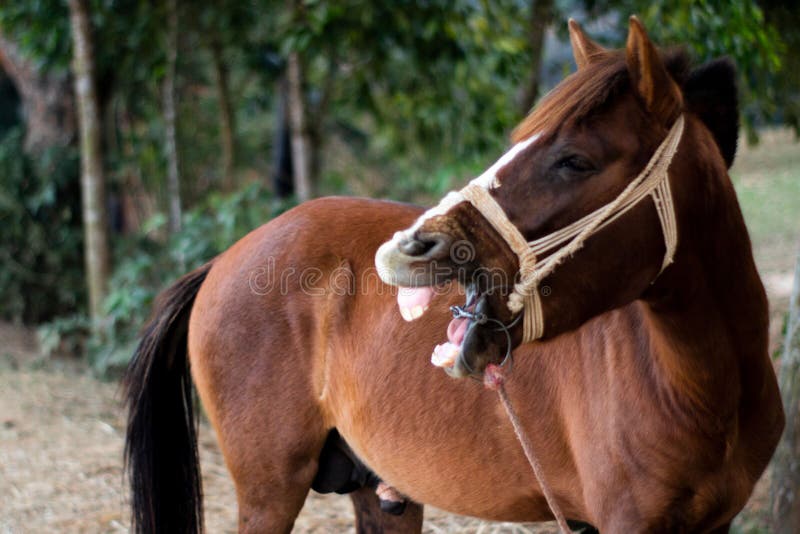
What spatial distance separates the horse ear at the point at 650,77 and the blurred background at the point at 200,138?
5.98ft

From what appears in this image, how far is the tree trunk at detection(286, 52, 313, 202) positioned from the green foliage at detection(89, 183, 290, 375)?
1.01 feet

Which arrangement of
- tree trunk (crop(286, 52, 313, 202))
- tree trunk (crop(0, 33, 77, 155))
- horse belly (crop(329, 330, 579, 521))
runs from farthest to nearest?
1. tree trunk (crop(0, 33, 77, 155))
2. tree trunk (crop(286, 52, 313, 202))
3. horse belly (crop(329, 330, 579, 521))

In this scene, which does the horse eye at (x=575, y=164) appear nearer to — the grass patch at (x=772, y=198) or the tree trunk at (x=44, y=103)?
the grass patch at (x=772, y=198)

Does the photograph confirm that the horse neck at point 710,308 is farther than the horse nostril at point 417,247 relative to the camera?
Yes

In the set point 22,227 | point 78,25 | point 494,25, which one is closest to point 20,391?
point 22,227

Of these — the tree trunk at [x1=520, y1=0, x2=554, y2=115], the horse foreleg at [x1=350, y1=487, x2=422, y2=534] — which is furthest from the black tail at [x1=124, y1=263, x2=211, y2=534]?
the tree trunk at [x1=520, y1=0, x2=554, y2=115]

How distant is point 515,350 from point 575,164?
0.60 meters

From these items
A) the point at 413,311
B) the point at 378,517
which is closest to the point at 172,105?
the point at 378,517

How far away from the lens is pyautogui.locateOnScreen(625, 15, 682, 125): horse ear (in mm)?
1585

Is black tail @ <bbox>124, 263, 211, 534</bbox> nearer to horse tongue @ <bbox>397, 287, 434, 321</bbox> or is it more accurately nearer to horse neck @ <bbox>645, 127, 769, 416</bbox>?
horse tongue @ <bbox>397, 287, 434, 321</bbox>

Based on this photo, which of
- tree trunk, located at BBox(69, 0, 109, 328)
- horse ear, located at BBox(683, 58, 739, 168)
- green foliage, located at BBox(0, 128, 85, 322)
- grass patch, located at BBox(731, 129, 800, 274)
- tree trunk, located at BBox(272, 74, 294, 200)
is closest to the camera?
horse ear, located at BBox(683, 58, 739, 168)

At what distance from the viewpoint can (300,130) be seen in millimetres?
5926

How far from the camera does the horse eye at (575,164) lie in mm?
1648

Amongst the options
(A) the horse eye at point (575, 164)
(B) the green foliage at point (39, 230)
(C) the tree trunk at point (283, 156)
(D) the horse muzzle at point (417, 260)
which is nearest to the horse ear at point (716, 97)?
(A) the horse eye at point (575, 164)
